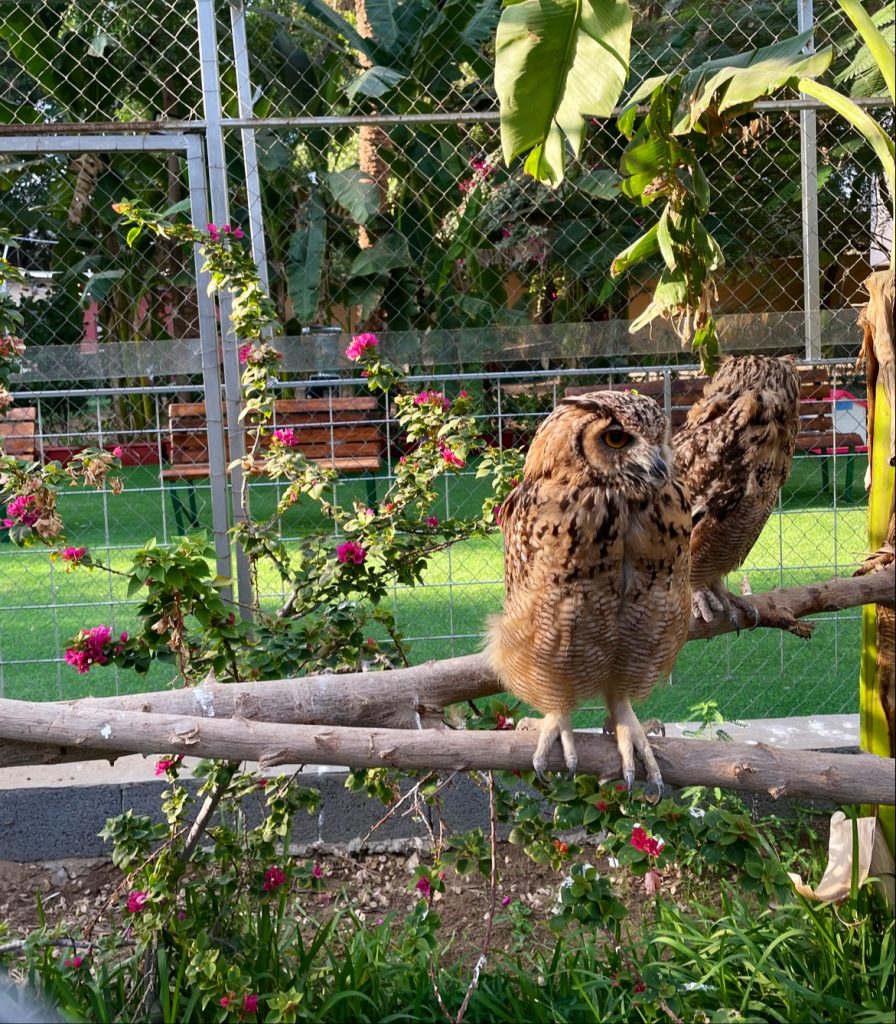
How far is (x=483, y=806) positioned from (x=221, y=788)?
1.31 metres

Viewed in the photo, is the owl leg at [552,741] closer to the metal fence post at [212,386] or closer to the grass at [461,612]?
the grass at [461,612]

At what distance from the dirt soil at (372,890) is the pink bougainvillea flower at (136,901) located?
27.1 inches

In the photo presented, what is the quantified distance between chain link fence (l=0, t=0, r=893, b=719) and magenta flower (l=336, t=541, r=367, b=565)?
0.99 meters

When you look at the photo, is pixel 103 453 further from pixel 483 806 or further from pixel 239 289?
pixel 483 806

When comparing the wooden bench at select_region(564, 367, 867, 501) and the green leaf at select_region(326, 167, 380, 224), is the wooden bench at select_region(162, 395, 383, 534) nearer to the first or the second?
the wooden bench at select_region(564, 367, 867, 501)

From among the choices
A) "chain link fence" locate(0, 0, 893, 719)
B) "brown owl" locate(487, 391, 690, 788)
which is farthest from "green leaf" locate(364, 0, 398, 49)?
"brown owl" locate(487, 391, 690, 788)

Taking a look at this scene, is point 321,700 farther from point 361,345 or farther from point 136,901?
point 361,345

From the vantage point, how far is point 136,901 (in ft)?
9.12

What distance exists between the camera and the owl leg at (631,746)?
2.23m

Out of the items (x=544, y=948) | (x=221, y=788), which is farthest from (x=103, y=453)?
(x=544, y=948)

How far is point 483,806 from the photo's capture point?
389 centimetres

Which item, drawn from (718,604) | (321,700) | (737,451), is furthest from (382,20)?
(321,700)

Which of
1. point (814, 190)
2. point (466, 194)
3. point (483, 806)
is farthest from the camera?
point (466, 194)

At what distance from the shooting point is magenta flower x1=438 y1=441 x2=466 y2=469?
11.4ft
